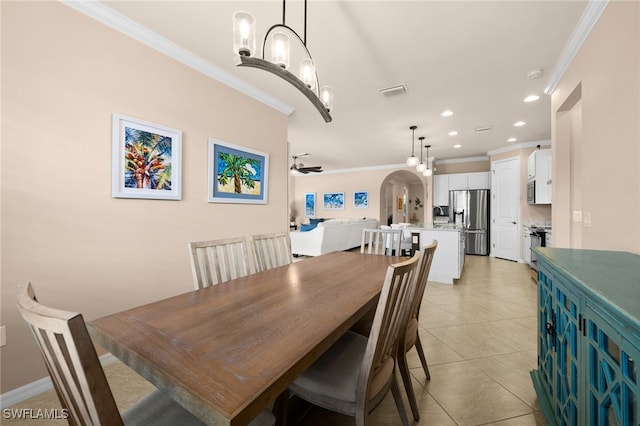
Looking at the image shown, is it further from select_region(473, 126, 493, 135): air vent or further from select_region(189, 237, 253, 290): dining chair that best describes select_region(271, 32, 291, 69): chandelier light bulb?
select_region(473, 126, 493, 135): air vent

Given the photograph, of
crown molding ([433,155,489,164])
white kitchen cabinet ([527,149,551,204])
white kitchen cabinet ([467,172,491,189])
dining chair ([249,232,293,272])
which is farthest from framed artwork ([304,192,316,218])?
dining chair ([249,232,293,272])

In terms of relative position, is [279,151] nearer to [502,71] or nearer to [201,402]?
[502,71]

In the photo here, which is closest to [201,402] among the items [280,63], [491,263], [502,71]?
[280,63]

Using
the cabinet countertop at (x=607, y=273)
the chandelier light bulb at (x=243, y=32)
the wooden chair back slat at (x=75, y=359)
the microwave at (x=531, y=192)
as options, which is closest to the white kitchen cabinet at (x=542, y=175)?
the microwave at (x=531, y=192)

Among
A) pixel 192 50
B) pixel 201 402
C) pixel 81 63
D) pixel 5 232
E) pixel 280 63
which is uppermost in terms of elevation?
pixel 192 50

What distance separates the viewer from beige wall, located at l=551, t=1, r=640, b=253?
4.75 feet

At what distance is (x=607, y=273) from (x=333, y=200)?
8.25m

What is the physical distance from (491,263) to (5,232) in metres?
6.86

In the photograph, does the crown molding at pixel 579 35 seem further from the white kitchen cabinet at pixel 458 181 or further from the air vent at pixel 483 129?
the white kitchen cabinet at pixel 458 181

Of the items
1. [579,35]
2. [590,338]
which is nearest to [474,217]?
[579,35]

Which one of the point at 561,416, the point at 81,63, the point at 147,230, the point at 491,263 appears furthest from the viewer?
the point at 491,263

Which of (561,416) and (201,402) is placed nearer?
(201,402)

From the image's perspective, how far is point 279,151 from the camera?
350 centimetres

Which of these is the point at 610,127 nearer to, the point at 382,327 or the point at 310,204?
the point at 382,327
